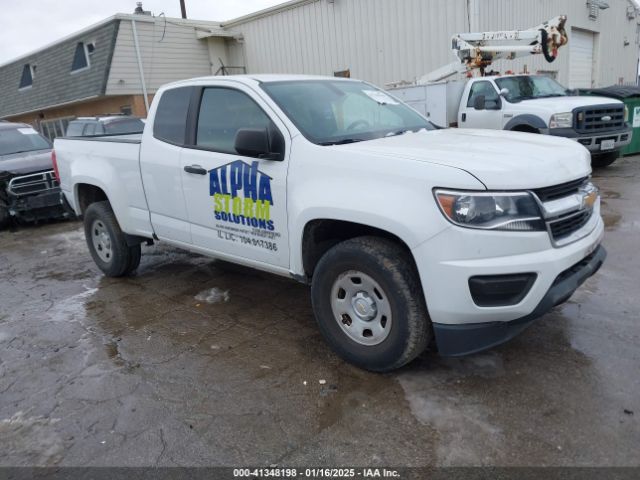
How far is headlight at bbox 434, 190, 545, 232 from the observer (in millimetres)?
2701

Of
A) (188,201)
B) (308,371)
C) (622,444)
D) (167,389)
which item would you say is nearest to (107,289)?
(188,201)

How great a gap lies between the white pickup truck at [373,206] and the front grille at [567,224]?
12 mm

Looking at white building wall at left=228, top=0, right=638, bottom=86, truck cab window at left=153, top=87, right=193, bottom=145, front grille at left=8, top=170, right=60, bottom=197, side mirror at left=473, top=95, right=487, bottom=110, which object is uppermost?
white building wall at left=228, top=0, right=638, bottom=86

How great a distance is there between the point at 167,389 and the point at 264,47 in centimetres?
1723

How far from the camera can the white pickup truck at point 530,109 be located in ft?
31.0

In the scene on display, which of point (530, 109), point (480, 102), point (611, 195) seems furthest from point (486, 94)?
point (611, 195)

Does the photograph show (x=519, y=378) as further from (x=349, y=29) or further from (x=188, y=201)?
(x=349, y=29)

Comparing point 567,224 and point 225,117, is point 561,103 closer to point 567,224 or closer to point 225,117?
point 567,224

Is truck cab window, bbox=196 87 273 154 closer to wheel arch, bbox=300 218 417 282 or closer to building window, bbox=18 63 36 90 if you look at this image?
wheel arch, bbox=300 218 417 282

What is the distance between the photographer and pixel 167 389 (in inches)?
132

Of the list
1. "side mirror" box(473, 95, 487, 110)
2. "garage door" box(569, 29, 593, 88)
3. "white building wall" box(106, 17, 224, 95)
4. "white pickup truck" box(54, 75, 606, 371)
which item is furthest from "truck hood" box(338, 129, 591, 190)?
"garage door" box(569, 29, 593, 88)

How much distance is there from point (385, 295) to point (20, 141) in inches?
393

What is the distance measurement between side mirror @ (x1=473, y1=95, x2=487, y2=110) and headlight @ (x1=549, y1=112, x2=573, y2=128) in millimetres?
1431

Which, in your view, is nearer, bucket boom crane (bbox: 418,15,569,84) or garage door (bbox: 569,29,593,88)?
bucket boom crane (bbox: 418,15,569,84)
